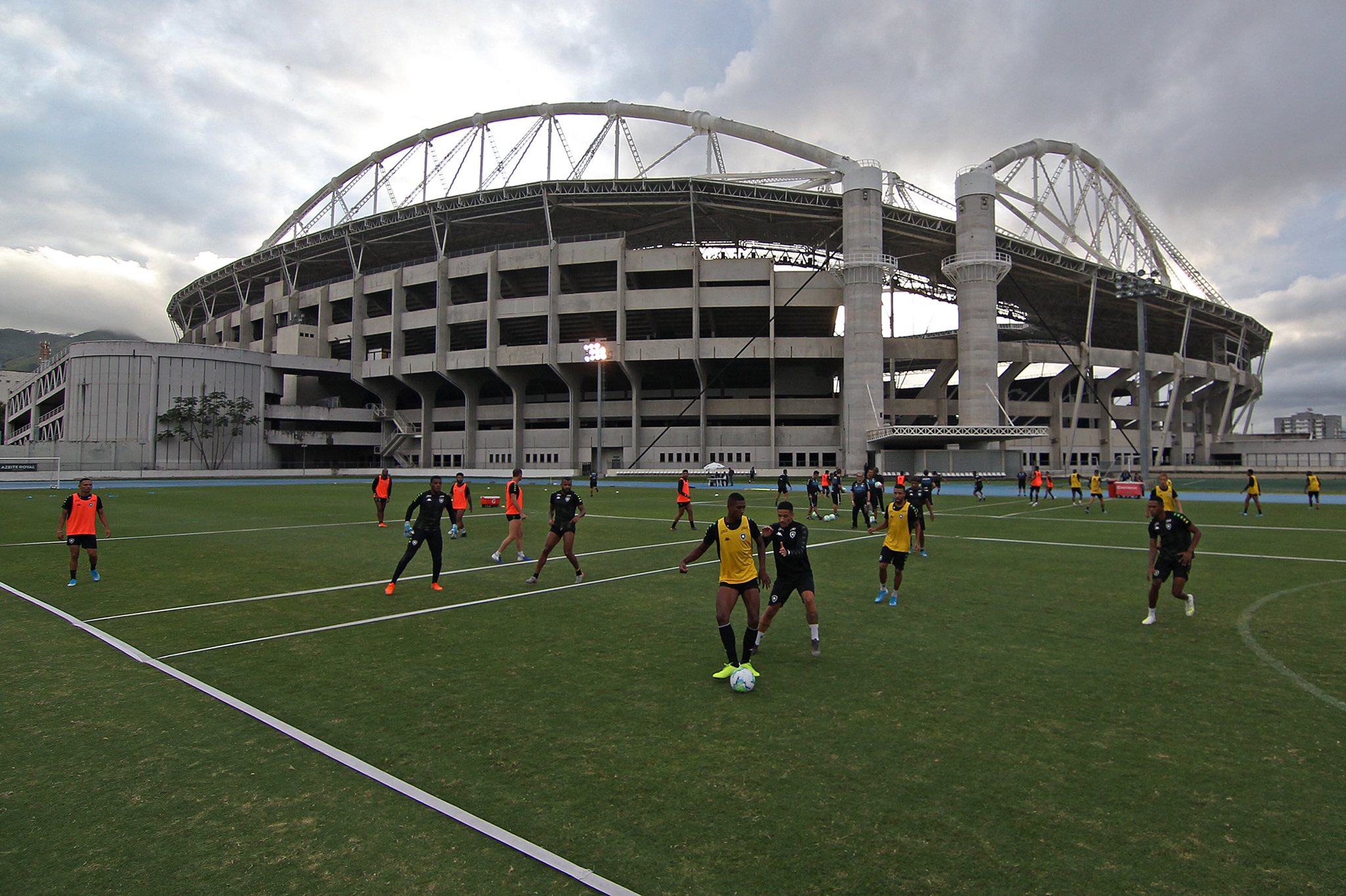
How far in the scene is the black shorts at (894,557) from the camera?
401 inches

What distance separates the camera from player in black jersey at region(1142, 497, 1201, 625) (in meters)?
8.95

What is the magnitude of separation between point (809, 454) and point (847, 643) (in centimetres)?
5618

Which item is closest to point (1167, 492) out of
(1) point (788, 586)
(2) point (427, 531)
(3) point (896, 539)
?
(3) point (896, 539)

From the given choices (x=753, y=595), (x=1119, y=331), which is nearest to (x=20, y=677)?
(x=753, y=595)

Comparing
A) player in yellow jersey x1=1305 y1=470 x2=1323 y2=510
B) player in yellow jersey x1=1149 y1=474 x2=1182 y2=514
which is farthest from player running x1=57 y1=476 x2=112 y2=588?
player in yellow jersey x1=1305 y1=470 x2=1323 y2=510

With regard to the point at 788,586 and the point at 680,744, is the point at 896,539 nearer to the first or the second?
the point at 788,586

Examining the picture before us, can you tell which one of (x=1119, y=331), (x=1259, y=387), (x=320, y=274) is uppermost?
(x=320, y=274)

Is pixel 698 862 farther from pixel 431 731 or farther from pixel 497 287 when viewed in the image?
pixel 497 287

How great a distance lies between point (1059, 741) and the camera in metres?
5.24

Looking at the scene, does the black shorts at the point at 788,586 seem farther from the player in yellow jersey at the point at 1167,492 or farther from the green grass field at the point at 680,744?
the player in yellow jersey at the point at 1167,492

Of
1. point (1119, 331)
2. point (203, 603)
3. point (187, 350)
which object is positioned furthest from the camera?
point (1119, 331)

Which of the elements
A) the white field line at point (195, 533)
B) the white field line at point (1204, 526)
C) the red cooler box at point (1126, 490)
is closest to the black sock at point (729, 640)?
the white field line at point (195, 533)

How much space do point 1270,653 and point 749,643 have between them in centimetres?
581

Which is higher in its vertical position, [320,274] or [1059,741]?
[320,274]
